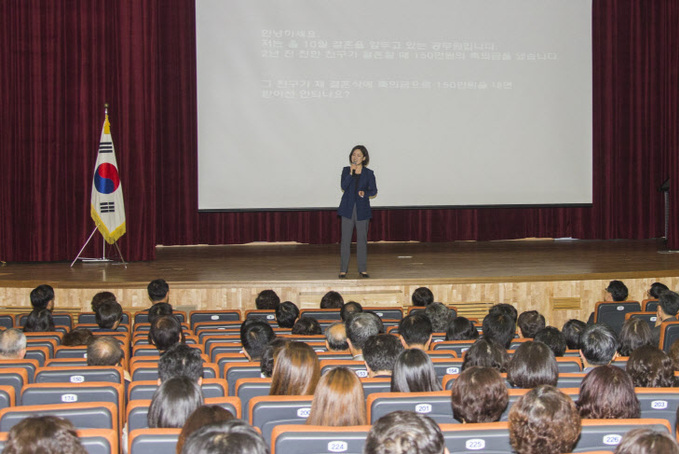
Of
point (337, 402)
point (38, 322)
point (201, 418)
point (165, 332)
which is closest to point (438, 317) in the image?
point (165, 332)

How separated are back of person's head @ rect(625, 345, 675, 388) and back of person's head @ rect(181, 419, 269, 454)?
6.44ft

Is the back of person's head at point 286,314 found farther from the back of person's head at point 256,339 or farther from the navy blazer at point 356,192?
the navy blazer at point 356,192

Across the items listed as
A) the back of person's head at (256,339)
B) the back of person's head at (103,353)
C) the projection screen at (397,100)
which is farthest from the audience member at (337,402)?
the projection screen at (397,100)

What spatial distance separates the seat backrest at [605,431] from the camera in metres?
2.41

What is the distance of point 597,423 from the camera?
2430 mm

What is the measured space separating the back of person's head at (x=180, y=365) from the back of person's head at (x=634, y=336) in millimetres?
2257

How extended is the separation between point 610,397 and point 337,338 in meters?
1.86

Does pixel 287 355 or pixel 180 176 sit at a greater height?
pixel 180 176

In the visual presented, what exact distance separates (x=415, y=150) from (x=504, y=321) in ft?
20.1

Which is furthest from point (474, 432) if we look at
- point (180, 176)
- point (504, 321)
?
point (180, 176)

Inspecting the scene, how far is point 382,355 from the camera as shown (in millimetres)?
3496

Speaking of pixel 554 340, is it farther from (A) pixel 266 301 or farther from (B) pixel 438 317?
(A) pixel 266 301

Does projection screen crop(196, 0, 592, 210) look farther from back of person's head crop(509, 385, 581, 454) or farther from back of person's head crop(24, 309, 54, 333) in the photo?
back of person's head crop(509, 385, 581, 454)

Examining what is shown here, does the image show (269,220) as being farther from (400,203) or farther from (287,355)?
(287,355)
